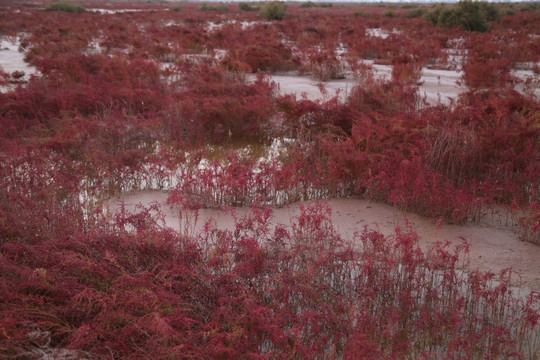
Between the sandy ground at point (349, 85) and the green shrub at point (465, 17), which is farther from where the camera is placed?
the green shrub at point (465, 17)

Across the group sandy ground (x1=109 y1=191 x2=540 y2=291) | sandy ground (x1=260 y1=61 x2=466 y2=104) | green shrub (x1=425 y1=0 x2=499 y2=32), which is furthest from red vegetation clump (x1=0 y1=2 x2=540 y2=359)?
green shrub (x1=425 y1=0 x2=499 y2=32)

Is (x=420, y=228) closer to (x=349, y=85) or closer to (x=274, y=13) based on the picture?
(x=349, y=85)

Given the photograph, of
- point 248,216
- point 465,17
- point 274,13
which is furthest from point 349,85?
point 274,13

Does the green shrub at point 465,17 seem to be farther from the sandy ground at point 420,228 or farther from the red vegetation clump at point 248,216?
the sandy ground at point 420,228

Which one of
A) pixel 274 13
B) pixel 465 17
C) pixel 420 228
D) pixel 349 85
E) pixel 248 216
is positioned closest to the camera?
pixel 420 228

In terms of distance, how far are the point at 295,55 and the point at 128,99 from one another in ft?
19.7

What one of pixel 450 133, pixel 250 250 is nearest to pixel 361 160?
pixel 450 133

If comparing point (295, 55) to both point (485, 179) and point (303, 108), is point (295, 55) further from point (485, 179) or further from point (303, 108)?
point (485, 179)

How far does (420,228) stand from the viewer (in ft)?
15.6

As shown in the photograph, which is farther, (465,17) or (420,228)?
(465,17)

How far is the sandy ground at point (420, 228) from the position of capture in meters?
4.12

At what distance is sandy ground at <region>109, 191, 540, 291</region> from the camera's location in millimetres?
4117

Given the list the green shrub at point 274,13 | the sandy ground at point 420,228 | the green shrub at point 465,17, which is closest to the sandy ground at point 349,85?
the sandy ground at point 420,228

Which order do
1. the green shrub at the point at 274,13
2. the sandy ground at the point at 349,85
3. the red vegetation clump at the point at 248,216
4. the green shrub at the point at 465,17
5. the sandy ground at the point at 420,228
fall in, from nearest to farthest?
the red vegetation clump at the point at 248,216
the sandy ground at the point at 420,228
the sandy ground at the point at 349,85
the green shrub at the point at 465,17
the green shrub at the point at 274,13
